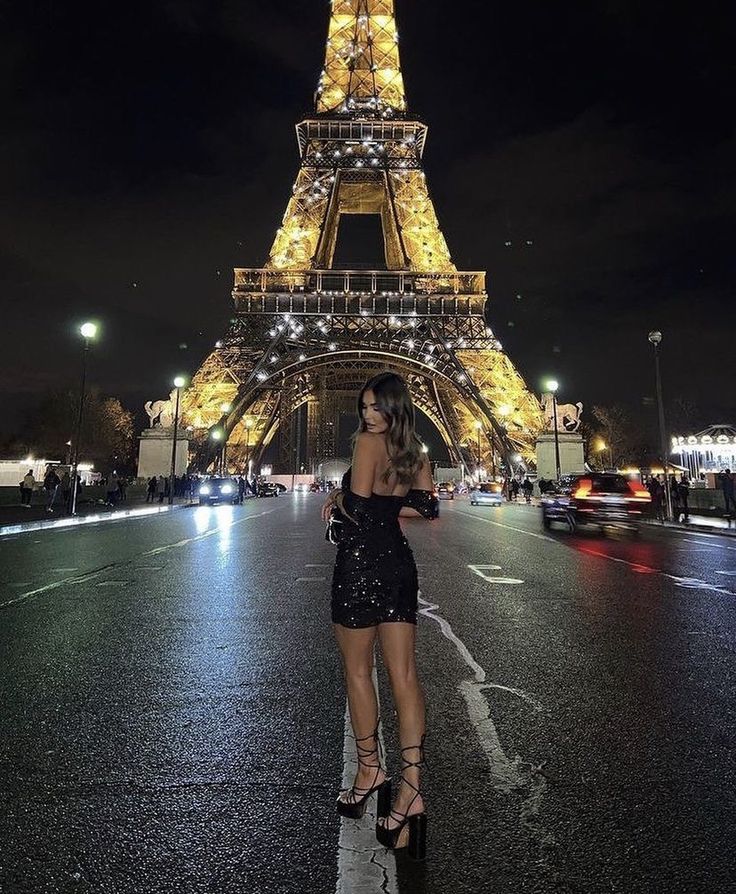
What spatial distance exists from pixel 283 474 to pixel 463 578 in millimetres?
82979

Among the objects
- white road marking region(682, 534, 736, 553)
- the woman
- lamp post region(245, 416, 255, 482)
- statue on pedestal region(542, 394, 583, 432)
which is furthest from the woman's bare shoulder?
lamp post region(245, 416, 255, 482)

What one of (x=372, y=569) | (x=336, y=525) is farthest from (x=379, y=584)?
(x=336, y=525)

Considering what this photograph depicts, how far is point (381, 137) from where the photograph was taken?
50.7 metres

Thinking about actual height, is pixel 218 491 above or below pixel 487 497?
above

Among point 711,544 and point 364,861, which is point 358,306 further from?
point 364,861

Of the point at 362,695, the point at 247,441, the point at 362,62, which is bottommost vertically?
the point at 362,695

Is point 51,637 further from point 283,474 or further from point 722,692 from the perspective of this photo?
point 283,474

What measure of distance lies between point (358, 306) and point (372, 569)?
149ft

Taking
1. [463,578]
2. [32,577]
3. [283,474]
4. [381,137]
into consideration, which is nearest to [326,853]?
[463,578]

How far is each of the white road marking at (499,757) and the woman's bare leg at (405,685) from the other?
0.52 m

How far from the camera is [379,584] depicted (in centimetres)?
268

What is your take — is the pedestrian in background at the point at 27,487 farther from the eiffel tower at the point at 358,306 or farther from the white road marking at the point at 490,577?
the white road marking at the point at 490,577

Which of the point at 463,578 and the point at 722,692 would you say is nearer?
the point at 722,692

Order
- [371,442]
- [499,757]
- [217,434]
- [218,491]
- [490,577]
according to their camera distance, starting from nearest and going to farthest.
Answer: [371,442], [499,757], [490,577], [218,491], [217,434]
